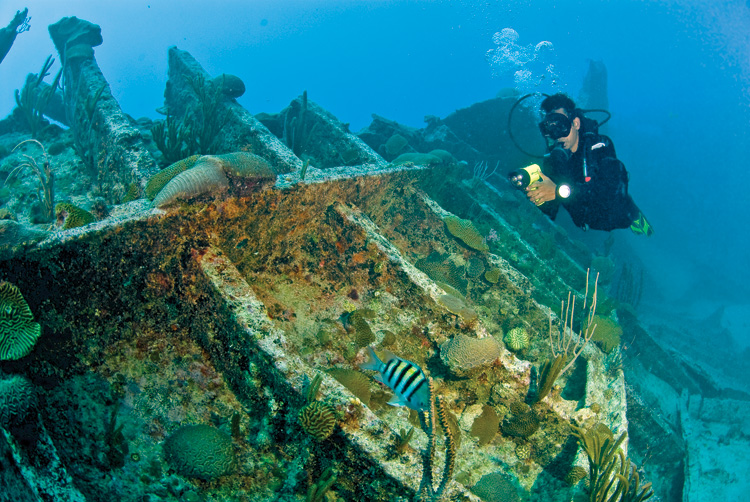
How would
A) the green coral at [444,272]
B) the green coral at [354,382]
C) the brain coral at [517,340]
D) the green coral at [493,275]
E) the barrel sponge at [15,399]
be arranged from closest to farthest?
the barrel sponge at [15,399]
the green coral at [354,382]
the brain coral at [517,340]
the green coral at [444,272]
the green coral at [493,275]

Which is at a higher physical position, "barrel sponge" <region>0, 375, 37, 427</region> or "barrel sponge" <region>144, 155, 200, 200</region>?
"barrel sponge" <region>144, 155, 200, 200</region>

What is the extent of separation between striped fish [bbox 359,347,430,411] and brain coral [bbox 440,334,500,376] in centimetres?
119

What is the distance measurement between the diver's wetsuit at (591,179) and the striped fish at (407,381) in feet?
11.5

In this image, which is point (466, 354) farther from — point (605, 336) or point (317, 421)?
point (605, 336)

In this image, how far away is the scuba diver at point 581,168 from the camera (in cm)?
459

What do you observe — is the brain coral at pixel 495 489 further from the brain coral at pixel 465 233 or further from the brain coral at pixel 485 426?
the brain coral at pixel 465 233

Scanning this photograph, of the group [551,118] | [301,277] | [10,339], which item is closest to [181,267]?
[10,339]

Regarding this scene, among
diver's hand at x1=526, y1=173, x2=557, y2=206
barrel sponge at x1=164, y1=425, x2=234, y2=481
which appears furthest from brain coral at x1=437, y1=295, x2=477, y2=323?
barrel sponge at x1=164, y1=425, x2=234, y2=481

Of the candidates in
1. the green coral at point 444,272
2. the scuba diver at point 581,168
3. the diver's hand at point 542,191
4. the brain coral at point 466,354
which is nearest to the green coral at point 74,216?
the brain coral at point 466,354

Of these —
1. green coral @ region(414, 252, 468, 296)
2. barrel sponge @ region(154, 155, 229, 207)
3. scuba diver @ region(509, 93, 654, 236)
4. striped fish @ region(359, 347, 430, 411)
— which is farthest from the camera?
green coral @ region(414, 252, 468, 296)

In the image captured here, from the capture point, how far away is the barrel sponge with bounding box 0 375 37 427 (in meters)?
1.99

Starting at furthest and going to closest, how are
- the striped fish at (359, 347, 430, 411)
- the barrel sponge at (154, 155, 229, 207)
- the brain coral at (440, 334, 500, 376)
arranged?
the brain coral at (440, 334, 500, 376) < the barrel sponge at (154, 155, 229, 207) < the striped fish at (359, 347, 430, 411)

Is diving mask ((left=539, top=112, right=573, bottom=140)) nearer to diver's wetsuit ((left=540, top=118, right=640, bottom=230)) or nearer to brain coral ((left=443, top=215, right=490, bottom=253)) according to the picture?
diver's wetsuit ((left=540, top=118, right=640, bottom=230))

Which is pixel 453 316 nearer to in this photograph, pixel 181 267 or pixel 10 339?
pixel 181 267
